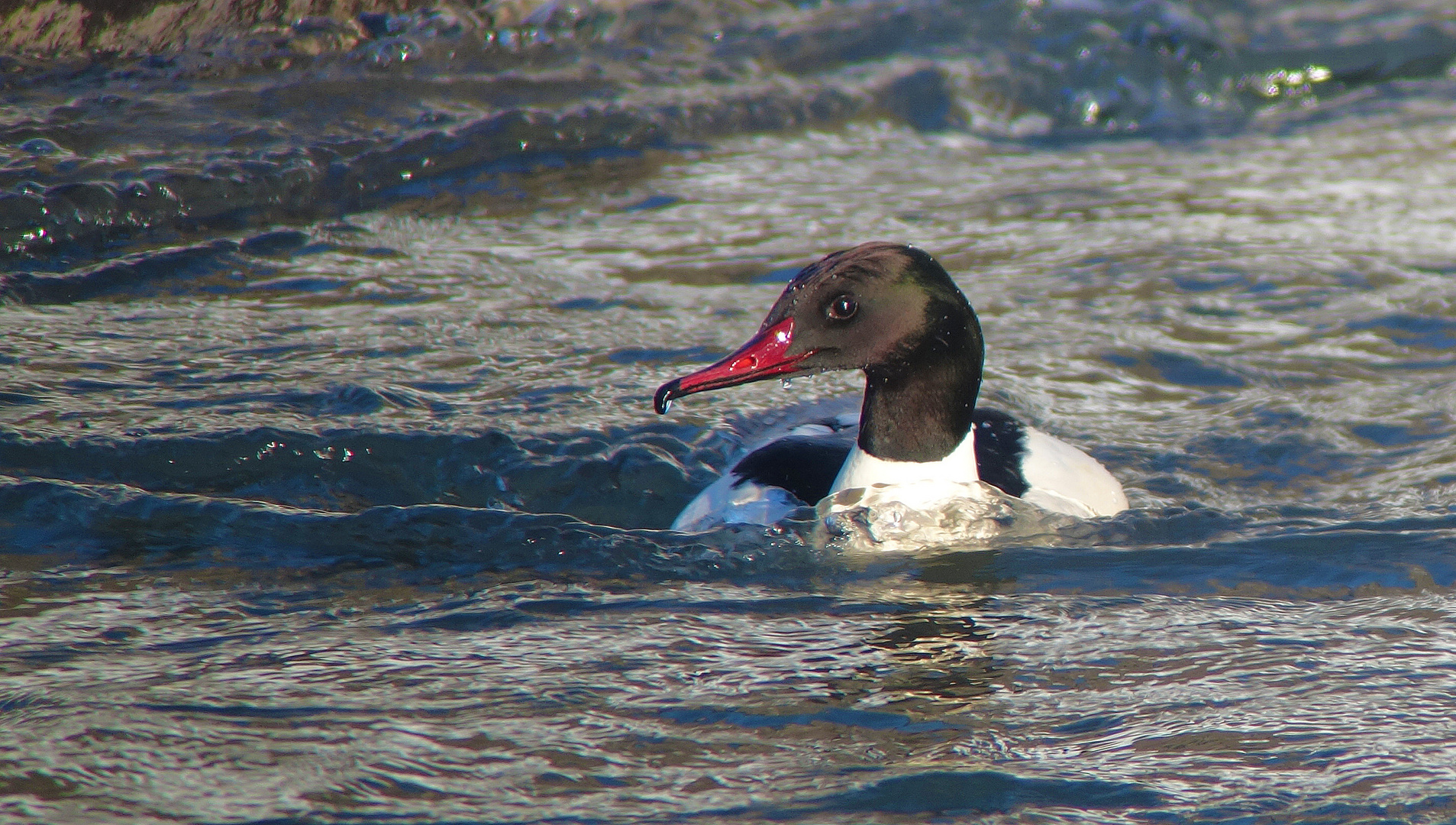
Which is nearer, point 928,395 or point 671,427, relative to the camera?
point 928,395

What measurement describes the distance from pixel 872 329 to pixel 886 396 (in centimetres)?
27

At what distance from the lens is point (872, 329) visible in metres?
4.10

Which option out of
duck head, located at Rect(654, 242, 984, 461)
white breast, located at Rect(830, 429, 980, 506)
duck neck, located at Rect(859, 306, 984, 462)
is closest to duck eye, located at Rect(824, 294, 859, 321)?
duck head, located at Rect(654, 242, 984, 461)

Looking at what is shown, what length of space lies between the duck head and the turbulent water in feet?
1.62

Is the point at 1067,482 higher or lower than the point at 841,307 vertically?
lower

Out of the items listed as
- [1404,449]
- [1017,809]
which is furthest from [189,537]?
[1404,449]

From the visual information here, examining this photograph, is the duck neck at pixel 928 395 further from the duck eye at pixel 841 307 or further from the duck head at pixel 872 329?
the duck eye at pixel 841 307

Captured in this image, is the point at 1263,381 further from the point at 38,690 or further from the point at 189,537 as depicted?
the point at 38,690

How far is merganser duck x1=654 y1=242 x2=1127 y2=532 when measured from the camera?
407 cm

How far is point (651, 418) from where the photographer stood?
5.20 metres

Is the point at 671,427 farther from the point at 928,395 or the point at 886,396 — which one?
the point at 928,395

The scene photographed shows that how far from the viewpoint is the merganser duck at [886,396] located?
4.07 metres

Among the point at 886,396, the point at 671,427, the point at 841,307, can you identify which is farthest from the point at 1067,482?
the point at 671,427

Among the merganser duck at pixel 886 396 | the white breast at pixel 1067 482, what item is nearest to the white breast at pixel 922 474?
the merganser duck at pixel 886 396
